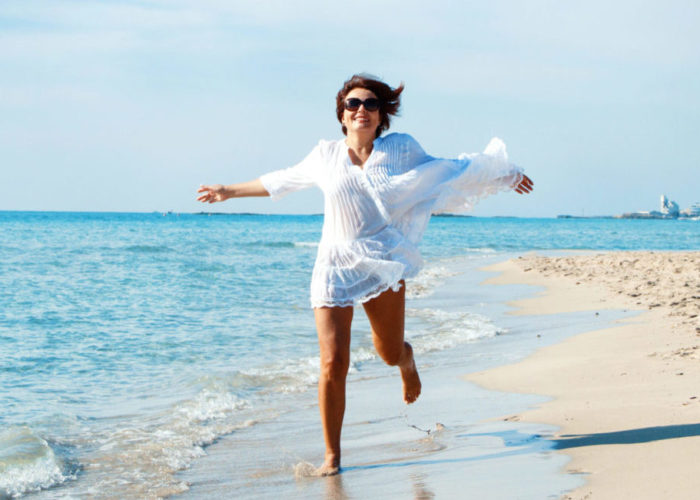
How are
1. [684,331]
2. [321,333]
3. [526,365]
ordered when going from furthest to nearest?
[684,331] → [526,365] → [321,333]

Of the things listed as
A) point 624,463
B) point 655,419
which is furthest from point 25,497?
point 655,419

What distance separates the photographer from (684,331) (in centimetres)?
775

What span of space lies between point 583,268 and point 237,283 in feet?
30.8

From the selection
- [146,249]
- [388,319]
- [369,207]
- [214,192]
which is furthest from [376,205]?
[146,249]

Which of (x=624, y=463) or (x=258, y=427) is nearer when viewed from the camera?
(x=624, y=463)

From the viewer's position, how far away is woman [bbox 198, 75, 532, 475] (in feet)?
13.7

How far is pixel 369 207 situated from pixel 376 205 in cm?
4

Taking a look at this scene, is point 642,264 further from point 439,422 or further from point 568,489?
point 568,489

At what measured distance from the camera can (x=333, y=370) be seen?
163 inches

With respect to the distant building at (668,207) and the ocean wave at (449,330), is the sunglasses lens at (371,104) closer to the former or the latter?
the ocean wave at (449,330)

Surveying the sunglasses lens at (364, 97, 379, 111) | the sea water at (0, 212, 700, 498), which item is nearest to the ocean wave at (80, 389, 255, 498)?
the sea water at (0, 212, 700, 498)

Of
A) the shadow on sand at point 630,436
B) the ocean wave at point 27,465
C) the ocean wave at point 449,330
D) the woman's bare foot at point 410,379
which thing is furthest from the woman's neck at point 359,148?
the ocean wave at point 449,330

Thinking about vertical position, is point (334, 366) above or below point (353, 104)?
below

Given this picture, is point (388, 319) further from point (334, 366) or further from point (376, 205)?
point (376, 205)
